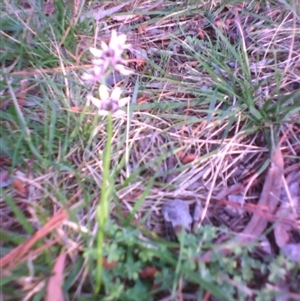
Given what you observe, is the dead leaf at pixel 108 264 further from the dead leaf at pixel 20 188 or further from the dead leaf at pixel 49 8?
the dead leaf at pixel 49 8

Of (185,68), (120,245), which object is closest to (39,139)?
(120,245)

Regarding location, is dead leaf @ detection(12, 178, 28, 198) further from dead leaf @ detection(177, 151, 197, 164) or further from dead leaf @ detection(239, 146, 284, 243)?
dead leaf @ detection(239, 146, 284, 243)

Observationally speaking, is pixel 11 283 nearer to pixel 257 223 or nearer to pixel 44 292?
pixel 44 292

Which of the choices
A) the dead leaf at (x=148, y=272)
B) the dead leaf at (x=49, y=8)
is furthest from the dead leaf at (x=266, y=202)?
the dead leaf at (x=49, y=8)

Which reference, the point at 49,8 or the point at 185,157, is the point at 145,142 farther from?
the point at 49,8

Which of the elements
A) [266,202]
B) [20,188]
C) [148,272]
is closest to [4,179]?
[20,188]

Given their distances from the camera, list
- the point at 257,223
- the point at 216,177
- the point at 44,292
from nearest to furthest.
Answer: the point at 44,292 < the point at 257,223 < the point at 216,177

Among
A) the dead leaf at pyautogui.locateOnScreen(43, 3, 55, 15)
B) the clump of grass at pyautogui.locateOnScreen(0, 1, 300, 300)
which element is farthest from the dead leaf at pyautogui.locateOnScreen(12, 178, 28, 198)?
the dead leaf at pyautogui.locateOnScreen(43, 3, 55, 15)
